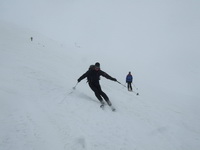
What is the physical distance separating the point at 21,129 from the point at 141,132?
3910 millimetres

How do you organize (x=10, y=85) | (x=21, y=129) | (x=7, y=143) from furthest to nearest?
1. (x=10, y=85)
2. (x=21, y=129)
3. (x=7, y=143)

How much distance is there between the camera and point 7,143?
367cm

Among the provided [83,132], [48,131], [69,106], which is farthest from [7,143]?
[69,106]

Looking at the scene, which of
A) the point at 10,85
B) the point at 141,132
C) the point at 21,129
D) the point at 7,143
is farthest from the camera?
the point at 10,85

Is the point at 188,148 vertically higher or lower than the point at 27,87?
lower

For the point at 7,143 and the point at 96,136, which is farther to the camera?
the point at 96,136

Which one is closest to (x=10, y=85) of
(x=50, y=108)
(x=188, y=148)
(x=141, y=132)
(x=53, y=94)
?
(x=53, y=94)

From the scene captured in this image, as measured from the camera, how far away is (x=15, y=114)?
471 centimetres

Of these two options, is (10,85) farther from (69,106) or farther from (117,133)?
(117,133)

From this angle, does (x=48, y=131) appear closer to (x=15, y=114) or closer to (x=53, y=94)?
(x=15, y=114)

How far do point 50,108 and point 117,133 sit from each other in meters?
2.58

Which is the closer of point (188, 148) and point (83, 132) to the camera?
point (83, 132)

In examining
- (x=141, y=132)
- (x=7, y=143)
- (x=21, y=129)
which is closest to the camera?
(x=7, y=143)

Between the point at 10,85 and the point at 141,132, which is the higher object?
the point at 10,85
